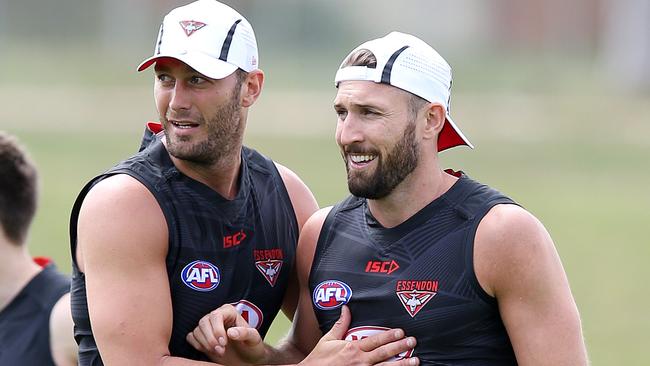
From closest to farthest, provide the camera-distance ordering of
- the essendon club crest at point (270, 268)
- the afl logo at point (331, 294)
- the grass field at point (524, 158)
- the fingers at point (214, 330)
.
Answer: the fingers at point (214, 330)
the afl logo at point (331, 294)
the essendon club crest at point (270, 268)
the grass field at point (524, 158)

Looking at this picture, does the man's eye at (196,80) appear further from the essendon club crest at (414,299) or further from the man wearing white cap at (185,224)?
the essendon club crest at (414,299)

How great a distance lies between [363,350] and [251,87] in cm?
141

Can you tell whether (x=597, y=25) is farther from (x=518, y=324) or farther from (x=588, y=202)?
(x=518, y=324)

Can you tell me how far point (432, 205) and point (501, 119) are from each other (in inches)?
1215

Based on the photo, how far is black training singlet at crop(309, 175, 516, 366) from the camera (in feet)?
17.7

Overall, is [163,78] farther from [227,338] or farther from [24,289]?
[24,289]

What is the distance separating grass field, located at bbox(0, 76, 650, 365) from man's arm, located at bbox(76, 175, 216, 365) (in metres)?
7.28

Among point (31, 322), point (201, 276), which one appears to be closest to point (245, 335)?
point (201, 276)

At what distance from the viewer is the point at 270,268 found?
602 centimetres

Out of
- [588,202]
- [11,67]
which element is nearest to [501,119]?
[588,202]

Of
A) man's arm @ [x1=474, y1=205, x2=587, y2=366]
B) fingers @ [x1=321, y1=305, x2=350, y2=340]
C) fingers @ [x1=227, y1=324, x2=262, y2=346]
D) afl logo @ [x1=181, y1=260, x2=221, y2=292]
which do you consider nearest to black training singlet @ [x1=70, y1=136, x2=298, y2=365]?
afl logo @ [x1=181, y1=260, x2=221, y2=292]

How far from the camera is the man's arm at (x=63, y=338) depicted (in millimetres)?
6504

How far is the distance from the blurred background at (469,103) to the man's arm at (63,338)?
6222 millimetres

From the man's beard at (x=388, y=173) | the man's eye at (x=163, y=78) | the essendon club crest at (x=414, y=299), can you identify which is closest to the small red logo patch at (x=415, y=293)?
the essendon club crest at (x=414, y=299)
